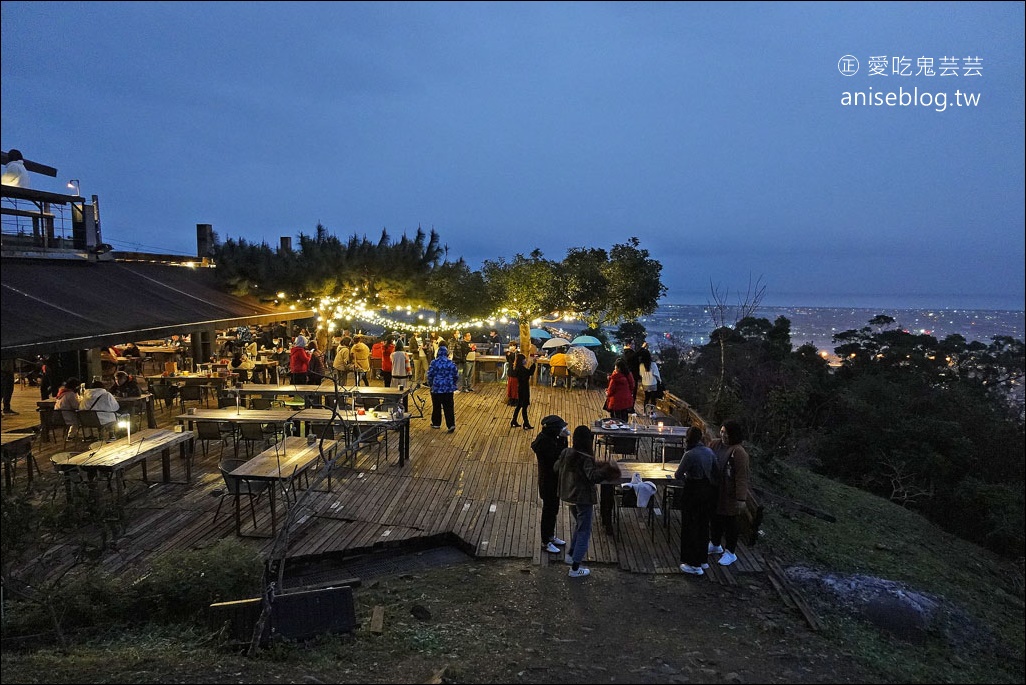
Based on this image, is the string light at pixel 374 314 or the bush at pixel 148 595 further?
the string light at pixel 374 314

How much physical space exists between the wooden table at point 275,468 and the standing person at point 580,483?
2278mm

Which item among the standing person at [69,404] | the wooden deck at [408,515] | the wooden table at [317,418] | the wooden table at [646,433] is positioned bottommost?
the wooden deck at [408,515]

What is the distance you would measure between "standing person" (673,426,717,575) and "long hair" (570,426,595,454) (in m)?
0.88

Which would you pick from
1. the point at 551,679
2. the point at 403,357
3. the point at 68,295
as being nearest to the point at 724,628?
the point at 551,679

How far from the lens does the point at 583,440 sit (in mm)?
5125

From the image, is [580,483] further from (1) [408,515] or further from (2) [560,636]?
(1) [408,515]

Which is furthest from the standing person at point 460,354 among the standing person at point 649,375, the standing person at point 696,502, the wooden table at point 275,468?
the standing person at point 696,502

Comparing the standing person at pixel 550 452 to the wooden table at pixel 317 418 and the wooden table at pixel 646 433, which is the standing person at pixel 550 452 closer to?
the wooden table at pixel 646 433

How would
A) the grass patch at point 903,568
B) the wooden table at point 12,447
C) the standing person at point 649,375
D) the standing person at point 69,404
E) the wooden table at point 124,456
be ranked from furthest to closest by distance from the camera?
the standing person at point 649,375 < the standing person at point 69,404 < the wooden table at point 12,447 < the wooden table at point 124,456 < the grass patch at point 903,568

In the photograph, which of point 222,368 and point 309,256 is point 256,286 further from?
point 222,368

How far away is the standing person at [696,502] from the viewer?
207 inches

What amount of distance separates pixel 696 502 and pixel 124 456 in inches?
242

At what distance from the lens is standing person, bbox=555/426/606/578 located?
5.12 metres

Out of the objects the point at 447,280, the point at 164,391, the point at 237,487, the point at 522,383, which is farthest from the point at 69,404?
the point at 447,280
